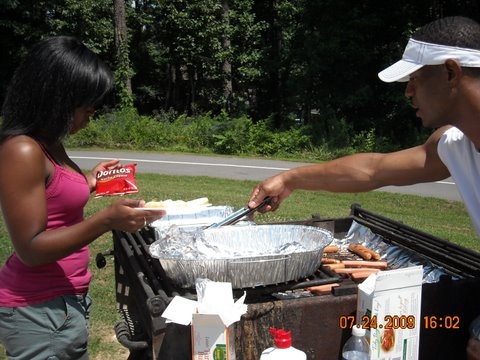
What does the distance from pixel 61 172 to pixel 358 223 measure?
6.44 feet

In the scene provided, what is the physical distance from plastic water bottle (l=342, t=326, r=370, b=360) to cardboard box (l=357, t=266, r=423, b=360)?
0.04 meters

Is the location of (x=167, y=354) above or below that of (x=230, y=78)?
below

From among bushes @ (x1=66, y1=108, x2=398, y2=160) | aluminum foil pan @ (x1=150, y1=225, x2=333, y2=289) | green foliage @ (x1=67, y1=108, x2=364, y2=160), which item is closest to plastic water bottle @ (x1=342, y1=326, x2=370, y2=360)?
aluminum foil pan @ (x1=150, y1=225, x2=333, y2=289)

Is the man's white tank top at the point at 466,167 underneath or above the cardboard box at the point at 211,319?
above

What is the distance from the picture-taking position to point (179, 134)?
17.9 m

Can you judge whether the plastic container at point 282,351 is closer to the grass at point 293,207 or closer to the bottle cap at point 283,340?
the bottle cap at point 283,340

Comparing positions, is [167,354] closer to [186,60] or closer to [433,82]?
[433,82]

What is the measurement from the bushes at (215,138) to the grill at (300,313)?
45.4 feet

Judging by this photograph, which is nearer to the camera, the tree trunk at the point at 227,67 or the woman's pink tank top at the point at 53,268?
the woman's pink tank top at the point at 53,268

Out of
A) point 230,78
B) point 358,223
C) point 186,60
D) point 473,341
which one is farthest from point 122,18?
point 473,341

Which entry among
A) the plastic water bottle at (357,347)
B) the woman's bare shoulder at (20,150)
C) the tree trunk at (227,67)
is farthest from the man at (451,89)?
the tree trunk at (227,67)

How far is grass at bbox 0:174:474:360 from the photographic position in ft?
18.4

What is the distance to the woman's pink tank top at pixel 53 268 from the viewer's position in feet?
6.55

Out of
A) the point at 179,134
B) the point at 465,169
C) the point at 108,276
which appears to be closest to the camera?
the point at 465,169
